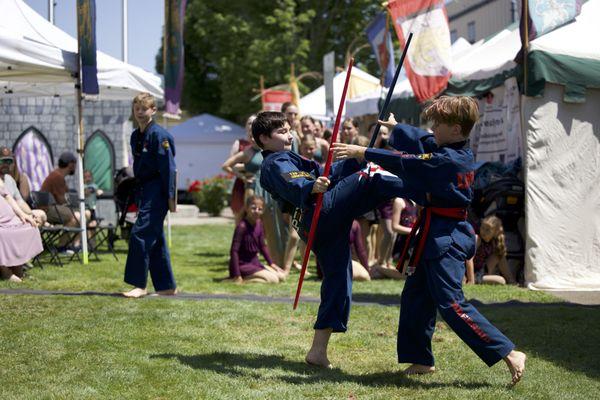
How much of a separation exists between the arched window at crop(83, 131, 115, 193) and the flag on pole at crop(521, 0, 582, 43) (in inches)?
456

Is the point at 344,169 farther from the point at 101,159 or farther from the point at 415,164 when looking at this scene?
the point at 101,159

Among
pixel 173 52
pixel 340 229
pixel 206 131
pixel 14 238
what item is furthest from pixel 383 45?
pixel 206 131

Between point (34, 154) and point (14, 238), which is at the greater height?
point (34, 154)

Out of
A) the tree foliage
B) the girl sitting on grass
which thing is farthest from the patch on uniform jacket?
the tree foliage

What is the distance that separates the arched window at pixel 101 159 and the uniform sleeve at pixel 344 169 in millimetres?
Result: 14065

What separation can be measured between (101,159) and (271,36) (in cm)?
1784

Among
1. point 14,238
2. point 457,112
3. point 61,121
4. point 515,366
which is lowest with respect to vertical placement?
point 515,366

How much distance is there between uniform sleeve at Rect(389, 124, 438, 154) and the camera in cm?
536

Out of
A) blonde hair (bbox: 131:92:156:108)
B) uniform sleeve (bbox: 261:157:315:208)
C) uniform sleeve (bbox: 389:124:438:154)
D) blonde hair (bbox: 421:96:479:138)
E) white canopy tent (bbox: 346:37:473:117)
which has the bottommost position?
uniform sleeve (bbox: 261:157:315:208)

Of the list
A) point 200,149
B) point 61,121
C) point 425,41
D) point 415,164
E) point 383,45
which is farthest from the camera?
point 200,149

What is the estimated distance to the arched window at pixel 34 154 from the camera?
18530 mm

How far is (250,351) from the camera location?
242 inches

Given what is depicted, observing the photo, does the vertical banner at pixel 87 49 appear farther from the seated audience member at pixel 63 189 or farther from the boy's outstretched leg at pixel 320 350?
the boy's outstretched leg at pixel 320 350

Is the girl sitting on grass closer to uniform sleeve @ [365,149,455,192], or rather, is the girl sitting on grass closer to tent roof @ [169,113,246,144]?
uniform sleeve @ [365,149,455,192]
